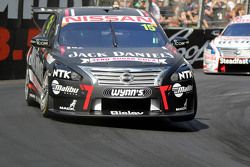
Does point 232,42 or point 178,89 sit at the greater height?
point 178,89

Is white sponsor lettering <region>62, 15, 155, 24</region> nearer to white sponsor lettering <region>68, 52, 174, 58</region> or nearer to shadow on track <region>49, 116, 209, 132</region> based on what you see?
white sponsor lettering <region>68, 52, 174, 58</region>

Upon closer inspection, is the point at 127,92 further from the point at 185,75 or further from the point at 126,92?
the point at 185,75

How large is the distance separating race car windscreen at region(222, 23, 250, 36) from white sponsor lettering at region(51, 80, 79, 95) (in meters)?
11.3

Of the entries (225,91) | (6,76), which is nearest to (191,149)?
(225,91)

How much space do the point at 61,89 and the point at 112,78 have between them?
2.08ft

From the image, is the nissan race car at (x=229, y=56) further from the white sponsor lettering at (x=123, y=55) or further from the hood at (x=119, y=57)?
the white sponsor lettering at (x=123, y=55)

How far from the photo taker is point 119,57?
9.33 meters

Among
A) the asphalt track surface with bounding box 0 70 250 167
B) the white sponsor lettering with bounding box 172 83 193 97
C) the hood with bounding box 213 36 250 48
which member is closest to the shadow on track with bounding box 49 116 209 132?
the asphalt track surface with bounding box 0 70 250 167

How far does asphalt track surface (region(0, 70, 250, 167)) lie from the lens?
7.07 metres

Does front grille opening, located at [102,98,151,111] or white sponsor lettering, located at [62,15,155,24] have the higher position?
white sponsor lettering, located at [62,15,155,24]

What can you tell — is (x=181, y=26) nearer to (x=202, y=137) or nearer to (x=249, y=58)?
(x=249, y=58)

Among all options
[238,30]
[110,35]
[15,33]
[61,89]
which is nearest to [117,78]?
[61,89]

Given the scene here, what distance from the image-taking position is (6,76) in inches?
626

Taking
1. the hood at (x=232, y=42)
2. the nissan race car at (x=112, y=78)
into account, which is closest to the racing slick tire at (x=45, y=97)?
the nissan race car at (x=112, y=78)
